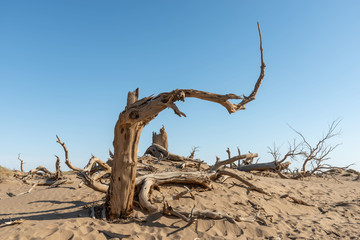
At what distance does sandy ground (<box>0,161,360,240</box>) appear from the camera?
14.6ft

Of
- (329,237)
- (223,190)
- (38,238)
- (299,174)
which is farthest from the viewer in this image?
(299,174)

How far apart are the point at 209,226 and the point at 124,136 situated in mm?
2413

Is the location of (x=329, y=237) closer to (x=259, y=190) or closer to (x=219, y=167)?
(x=259, y=190)

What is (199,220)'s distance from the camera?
5.10 m

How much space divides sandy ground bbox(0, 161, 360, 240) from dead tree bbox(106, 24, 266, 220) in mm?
415

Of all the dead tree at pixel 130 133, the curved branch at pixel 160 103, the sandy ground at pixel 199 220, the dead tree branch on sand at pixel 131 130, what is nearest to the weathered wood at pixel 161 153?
the sandy ground at pixel 199 220

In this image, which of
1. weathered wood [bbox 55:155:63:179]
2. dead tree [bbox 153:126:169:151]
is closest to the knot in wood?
weathered wood [bbox 55:155:63:179]

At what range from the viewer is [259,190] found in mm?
7363

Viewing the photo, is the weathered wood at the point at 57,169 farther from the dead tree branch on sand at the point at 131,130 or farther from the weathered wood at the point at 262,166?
the weathered wood at the point at 262,166

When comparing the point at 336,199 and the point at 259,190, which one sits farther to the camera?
the point at 336,199

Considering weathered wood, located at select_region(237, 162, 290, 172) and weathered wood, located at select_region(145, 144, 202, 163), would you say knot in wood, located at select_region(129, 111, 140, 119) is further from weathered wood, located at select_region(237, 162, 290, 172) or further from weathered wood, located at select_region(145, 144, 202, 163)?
weathered wood, located at select_region(237, 162, 290, 172)

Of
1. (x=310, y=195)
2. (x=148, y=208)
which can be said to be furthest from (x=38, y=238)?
(x=310, y=195)

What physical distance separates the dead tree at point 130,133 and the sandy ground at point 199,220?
1.36 ft

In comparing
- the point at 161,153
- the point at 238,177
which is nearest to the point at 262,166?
the point at 161,153
